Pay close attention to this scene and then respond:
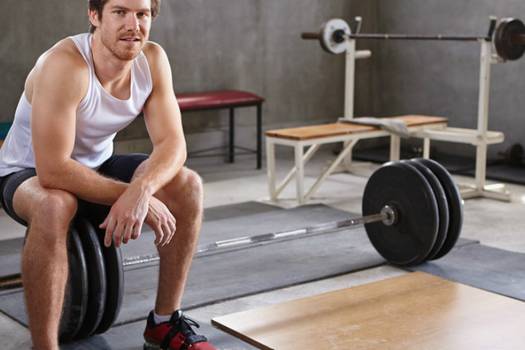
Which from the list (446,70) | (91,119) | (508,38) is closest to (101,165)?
(91,119)

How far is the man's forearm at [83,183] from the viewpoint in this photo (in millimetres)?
2379

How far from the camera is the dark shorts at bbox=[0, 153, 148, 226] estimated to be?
8.29 feet

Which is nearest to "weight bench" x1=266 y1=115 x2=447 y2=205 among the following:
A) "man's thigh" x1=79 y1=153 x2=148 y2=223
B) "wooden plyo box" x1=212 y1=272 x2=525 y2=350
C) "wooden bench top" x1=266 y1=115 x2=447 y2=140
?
"wooden bench top" x1=266 y1=115 x2=447 y2=140

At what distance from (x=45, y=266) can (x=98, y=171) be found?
18.8 inches

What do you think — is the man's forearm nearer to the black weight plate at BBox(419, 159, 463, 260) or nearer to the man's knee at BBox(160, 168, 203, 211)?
the man's knee at BBox(160, 168, 203, 211)

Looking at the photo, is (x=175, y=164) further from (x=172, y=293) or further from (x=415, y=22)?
(x=415, y=22)

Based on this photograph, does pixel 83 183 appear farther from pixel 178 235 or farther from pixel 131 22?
pixel 131 22

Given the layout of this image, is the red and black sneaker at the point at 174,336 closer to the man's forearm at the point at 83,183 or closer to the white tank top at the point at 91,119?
the man's forearm at the point at 83,183

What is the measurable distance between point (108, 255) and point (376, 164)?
12.5 ft

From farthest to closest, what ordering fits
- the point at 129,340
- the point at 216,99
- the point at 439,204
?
the point at 216,99
the point at 439,204
the point at 129,340

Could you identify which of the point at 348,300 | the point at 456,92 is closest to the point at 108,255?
the point at 348,300

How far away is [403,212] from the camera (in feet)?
11.4

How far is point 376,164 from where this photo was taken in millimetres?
6129

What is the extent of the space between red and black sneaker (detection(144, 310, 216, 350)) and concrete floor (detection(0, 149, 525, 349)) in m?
0.10
